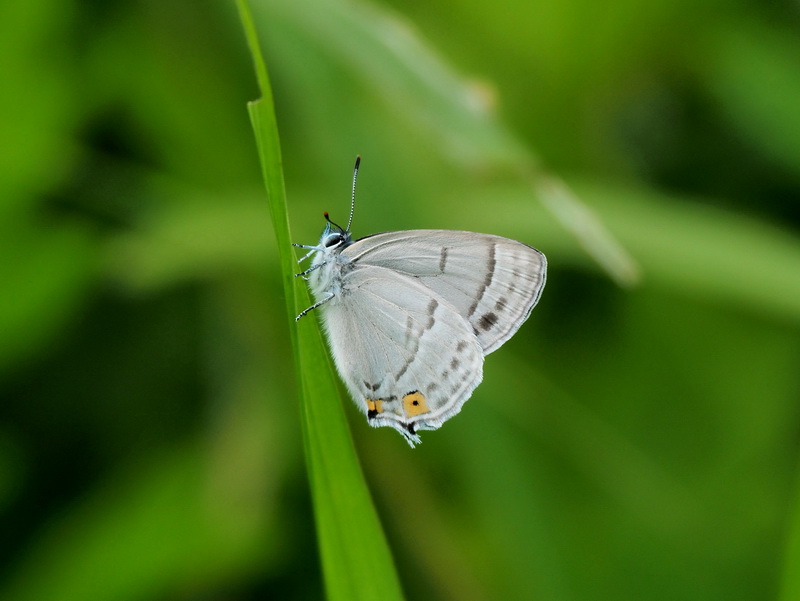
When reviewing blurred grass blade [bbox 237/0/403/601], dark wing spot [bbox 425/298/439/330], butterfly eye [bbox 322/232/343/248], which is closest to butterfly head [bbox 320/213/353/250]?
butterfly eye [bbox 322/232/343/248]

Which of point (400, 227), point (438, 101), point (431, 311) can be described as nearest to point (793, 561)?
point (431, 311)

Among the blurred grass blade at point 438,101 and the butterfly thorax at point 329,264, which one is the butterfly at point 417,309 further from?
the blurred grass blade at point 438,101

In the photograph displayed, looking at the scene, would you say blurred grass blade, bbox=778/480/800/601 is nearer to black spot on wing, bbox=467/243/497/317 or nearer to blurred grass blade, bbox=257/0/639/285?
black spot on wing, bbox=467/243/497/317

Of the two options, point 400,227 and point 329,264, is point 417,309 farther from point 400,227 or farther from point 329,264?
point 400,227

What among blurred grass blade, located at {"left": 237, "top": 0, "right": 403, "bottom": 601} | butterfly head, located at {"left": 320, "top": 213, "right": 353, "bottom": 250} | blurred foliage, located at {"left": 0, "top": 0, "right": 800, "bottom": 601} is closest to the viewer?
blurred grass blade, located at {"left": 237, "top": 0, "right": 403, "bottom": 601}

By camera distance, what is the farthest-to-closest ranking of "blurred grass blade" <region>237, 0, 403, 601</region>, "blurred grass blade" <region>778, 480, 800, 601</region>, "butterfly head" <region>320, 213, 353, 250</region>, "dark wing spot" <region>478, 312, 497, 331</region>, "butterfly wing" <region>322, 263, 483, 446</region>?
"butterfly head" <region>320, 213, 353, 250</region>, "dark wing spot" <region>478, 312, 497, 331</region>, "butterfly wing" <region>322, 263, 483, 446</region>, "blurred grass blade" <region>778, 480, 800, 601</region>, "blurred grass blade" <region>237, 0, 403, 601</region>

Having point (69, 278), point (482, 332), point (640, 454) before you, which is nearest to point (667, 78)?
point (640, 454)

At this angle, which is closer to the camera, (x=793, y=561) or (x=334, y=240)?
(x=793, y=561)
